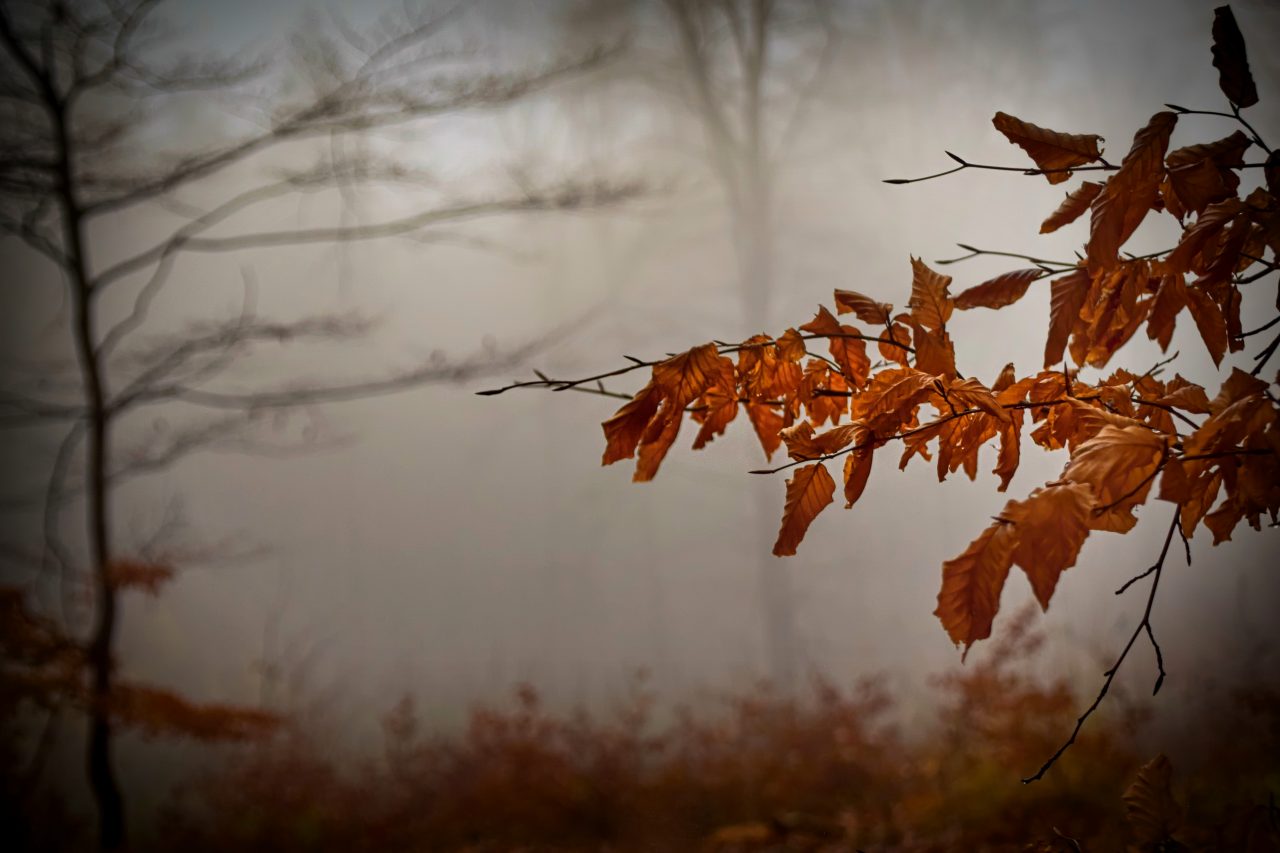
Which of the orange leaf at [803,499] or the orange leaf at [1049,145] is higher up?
the orange leaf at [1049,145]

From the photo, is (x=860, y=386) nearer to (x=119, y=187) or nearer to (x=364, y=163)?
(x=364, y=163)

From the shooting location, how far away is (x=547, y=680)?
91.7 inches

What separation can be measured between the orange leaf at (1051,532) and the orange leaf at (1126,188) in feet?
0.51

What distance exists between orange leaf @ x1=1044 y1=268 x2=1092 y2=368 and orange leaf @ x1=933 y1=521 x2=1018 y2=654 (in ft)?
0.59

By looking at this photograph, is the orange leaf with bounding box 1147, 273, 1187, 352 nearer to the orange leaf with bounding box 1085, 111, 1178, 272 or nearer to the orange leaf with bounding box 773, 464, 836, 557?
the orange leaf with bounding box 1085, 111, 1178, 272

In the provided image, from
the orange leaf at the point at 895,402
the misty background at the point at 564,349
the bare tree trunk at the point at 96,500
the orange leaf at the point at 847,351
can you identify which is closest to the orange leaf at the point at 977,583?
the orange leaf at the point at 895,402

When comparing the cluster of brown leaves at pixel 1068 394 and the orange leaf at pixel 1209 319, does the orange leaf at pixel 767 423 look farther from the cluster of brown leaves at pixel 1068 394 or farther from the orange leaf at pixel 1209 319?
the orange leaf at pixel 1209 319

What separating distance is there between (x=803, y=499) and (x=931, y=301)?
0.16 metres

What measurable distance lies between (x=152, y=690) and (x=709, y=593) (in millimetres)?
1431

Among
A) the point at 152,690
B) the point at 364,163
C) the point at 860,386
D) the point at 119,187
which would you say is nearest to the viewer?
the point at 860,386

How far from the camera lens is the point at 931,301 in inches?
21.2

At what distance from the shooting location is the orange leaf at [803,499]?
1.57 feet

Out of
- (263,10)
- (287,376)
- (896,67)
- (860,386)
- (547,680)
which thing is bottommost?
(547,680)

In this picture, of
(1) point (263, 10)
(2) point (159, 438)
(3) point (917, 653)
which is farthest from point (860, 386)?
(1) point (263, 10)
